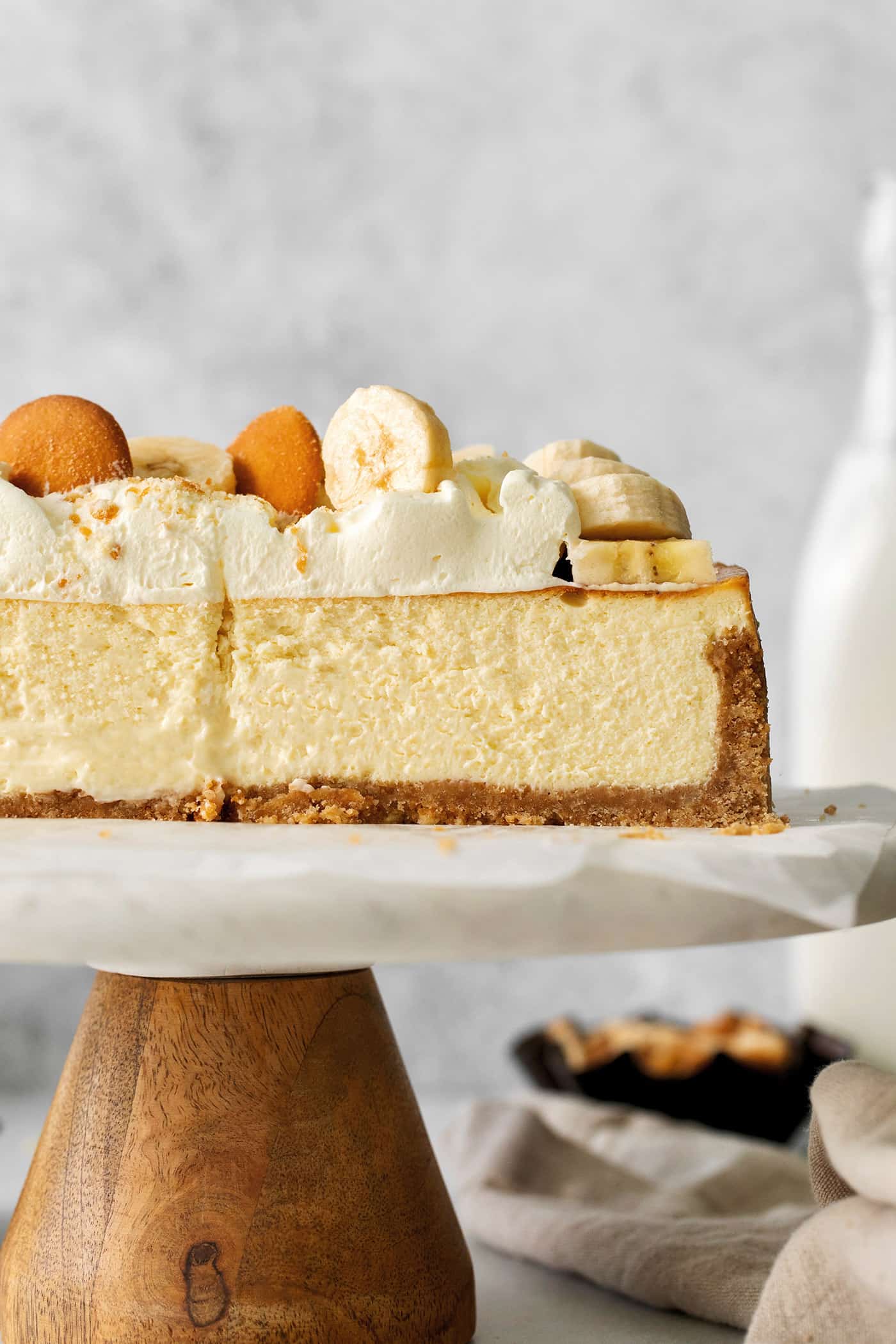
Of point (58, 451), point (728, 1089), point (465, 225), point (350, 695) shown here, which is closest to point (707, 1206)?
point (728, 1089)

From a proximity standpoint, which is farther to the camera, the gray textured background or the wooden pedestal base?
the gray textured background

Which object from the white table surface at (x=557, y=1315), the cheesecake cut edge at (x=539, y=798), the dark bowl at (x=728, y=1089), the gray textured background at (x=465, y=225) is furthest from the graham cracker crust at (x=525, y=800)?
the gray textured background at (x=465, y=225)

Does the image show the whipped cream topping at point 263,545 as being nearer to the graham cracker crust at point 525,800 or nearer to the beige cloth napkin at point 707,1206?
the graham cracker crust at point 525,800

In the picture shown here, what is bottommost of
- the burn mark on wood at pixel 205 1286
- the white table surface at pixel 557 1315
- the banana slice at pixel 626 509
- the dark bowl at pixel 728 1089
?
the dark bowl at pixel 728 1089

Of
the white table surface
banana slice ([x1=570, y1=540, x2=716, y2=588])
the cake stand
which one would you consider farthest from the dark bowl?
banana slice ([x1=570, y1=540, x2=716, y2=588])

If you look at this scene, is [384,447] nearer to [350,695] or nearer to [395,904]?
[350,695]

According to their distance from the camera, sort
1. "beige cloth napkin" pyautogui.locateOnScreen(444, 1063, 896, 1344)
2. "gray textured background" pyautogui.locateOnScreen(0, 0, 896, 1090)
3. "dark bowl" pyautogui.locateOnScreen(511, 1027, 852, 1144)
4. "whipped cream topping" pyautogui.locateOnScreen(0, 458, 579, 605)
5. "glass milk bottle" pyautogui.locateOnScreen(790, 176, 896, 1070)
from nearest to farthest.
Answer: "beige cloth napkin" pyautogui.locateOnScreen(444, 1063, 896, 1344) → "whipped cream topping" pyautogui.locateOnScreen(0, 458, 579, 605) → "dark bowl" pyautogui.locateOnScreen(511, 1027, 852, 1144) → "glass milk bottle" pyautogui.locateOnScreen(790, 176, 896, 1070) → "gray textured background" pyautogui.locateOnScreen(0, 0, 896, 1090)

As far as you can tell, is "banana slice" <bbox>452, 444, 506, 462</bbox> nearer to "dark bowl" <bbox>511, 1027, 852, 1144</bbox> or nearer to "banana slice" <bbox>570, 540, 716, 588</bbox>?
"banana slice" <bbox>570, 540, 716, 588</bbox>
